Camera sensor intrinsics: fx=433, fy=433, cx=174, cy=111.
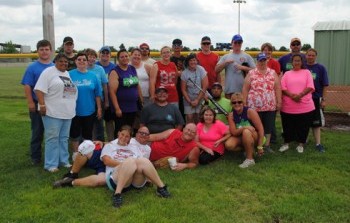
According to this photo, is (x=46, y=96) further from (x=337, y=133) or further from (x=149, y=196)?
(x=337, y=133)

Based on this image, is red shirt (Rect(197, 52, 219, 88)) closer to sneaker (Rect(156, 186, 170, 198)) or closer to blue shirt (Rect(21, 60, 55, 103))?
blue shirt (Rect(21, 60, 55, 103))

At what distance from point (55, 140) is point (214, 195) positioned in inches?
96.8

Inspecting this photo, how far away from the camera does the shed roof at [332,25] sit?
13109mm

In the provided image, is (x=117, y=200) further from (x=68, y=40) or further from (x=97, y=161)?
(x=68, y=40)

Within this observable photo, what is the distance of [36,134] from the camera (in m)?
6.62

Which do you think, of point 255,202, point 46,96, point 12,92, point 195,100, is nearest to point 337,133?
point 195,100

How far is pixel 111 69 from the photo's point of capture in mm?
7039

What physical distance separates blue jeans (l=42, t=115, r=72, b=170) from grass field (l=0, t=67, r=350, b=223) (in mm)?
221

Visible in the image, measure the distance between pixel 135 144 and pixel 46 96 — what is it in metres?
1.44

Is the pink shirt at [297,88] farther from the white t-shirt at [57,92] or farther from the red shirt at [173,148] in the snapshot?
the white t-shirt at [57,92]

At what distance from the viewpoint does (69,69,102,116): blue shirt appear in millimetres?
6395

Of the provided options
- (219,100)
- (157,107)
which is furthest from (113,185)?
(219,100)

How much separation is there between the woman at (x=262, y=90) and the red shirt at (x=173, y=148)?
130 cm

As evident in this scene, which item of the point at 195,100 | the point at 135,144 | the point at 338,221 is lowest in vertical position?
the point at 338,221
